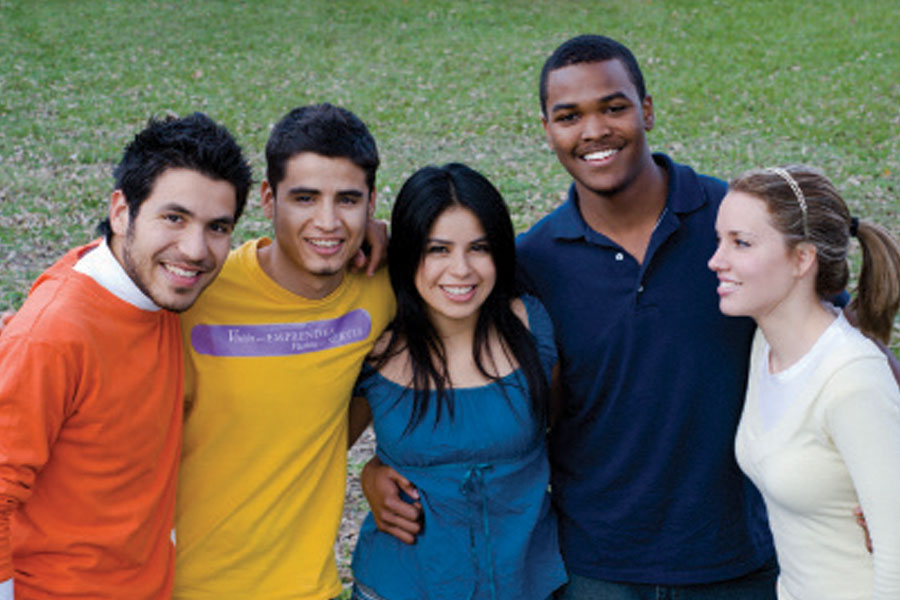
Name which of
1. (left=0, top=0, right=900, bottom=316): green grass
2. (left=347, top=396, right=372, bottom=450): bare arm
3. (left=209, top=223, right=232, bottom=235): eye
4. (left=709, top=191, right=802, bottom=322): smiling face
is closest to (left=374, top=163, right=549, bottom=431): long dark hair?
(left=347, top=396, right=372, bottom=450): bare arm

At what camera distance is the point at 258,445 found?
323 cm

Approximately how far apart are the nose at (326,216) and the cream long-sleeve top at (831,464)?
5.15 ft

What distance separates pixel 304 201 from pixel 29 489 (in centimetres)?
137

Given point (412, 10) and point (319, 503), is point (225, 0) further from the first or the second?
point (319, 503)

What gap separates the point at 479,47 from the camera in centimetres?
2264

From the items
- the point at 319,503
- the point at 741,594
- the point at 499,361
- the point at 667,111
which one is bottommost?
the point at 741,594

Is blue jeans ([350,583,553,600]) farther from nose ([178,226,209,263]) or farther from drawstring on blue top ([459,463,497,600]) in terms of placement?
nose ([178,226,209,263])

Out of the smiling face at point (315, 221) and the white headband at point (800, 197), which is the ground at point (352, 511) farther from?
the white headband at point (800, 197)

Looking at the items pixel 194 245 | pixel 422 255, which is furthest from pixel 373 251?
pixel 194 245

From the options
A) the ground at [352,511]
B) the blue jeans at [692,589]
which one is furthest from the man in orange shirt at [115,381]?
the ground at [352,511]

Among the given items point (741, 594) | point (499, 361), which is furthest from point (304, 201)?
point (741, 594)

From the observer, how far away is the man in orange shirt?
2.54 meters

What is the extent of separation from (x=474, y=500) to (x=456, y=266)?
83 centimetres

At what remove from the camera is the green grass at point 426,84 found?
13445 millimetres
